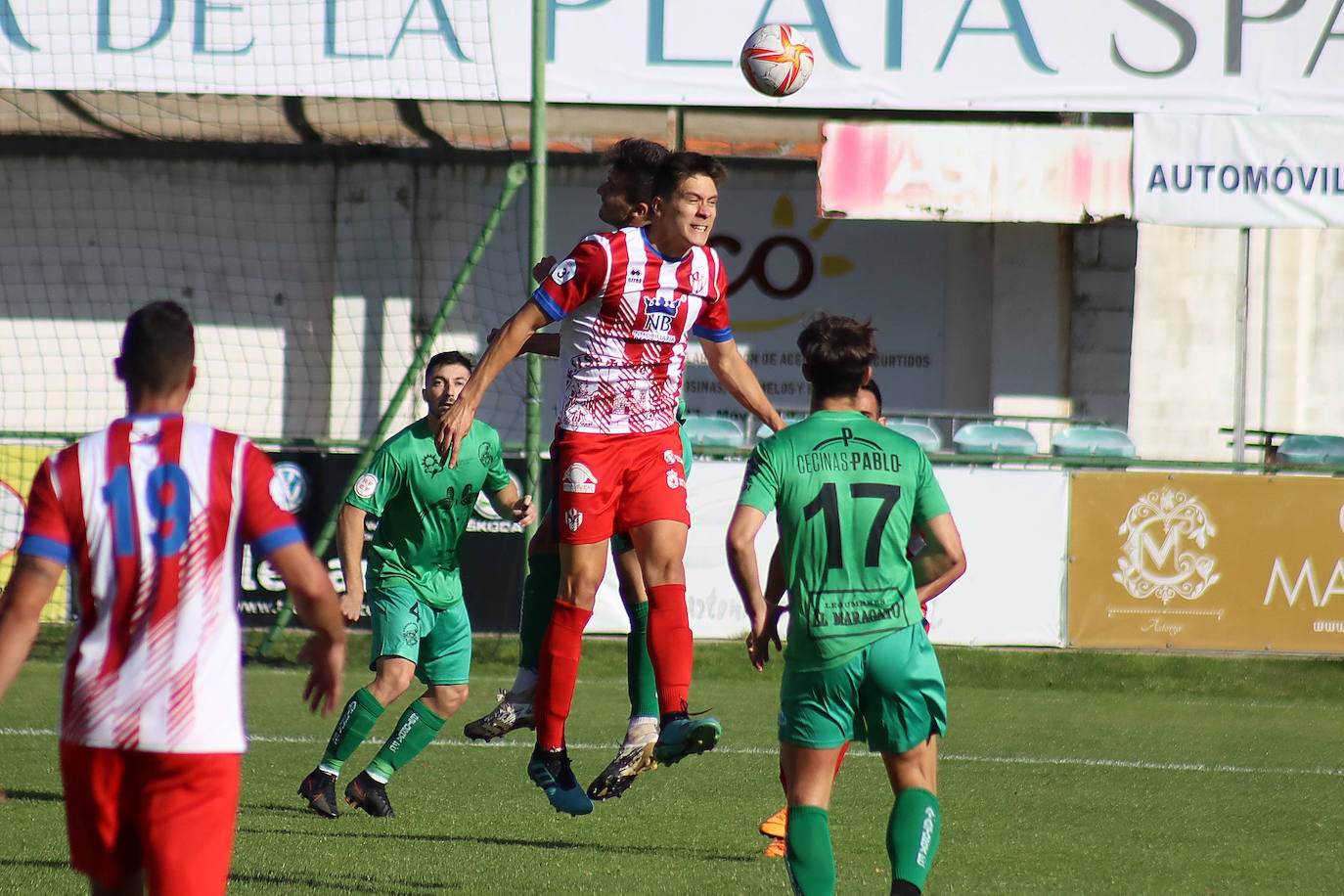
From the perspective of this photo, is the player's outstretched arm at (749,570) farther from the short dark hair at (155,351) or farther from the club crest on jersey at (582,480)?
the short dark hair at (155,351)

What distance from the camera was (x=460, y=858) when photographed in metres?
6.11

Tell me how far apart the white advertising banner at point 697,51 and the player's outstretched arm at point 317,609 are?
10926mm

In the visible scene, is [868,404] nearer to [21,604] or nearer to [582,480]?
[582,480]

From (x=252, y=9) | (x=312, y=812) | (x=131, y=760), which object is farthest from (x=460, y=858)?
(x=252, y=9)

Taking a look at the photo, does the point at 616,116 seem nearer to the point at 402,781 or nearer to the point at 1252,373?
the point at 1252,373

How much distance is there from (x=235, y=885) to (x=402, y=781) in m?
2.84

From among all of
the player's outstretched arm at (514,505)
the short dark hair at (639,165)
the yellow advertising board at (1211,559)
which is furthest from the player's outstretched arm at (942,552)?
the yellow advertising board at (1211,559)

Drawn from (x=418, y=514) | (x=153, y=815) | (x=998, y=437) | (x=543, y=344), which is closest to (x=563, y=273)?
(x=543, y=344)

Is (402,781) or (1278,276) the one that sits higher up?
(1278,276)

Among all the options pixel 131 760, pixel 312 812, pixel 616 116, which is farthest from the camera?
pixel 616 116

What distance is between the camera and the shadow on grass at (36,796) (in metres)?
7.15

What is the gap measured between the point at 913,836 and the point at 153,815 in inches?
Result: 91.6

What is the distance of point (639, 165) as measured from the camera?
231 inches

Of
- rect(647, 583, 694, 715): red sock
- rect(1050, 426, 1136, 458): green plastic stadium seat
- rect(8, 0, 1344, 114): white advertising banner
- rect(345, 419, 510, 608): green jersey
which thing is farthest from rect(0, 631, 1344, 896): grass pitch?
rect(8, 0, 1344, 114): white advertising banner
